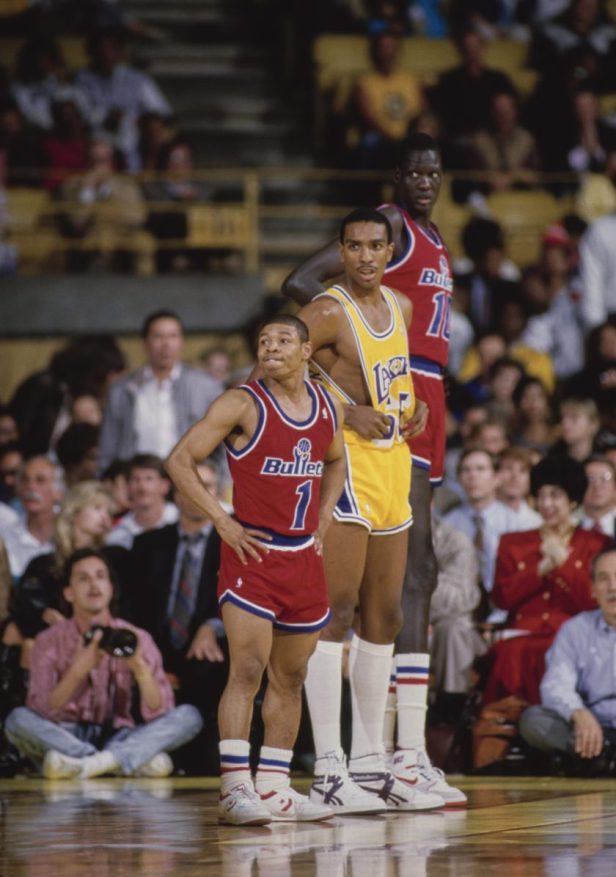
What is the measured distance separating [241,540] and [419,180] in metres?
1.67

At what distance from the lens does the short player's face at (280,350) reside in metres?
6.91

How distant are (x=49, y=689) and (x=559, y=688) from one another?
2397 millimetres

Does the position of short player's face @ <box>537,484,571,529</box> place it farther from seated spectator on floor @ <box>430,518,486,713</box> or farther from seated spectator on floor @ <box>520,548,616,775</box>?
seated spectator on floor @ <box>520,548,616,775</box>

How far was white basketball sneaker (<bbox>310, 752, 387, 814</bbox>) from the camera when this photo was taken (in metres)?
7.19

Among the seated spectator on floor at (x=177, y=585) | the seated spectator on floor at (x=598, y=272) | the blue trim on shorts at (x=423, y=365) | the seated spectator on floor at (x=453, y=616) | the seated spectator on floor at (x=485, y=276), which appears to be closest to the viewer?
the blue trim on shorts at (x=423, y=365)

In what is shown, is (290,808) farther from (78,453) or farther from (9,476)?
(9,476)

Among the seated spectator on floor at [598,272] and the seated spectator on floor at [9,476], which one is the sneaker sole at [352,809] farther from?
the seated spectator on floor at [598,272]

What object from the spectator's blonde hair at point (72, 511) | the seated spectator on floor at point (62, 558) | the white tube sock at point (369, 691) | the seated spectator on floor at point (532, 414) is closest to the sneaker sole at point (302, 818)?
the white tube sock at point (369, 691)

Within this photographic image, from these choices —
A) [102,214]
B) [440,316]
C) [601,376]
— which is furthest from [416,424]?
[102,214]

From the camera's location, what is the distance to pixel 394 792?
738cm

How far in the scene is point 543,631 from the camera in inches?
393

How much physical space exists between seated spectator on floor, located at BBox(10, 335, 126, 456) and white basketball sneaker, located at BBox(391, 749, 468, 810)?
19.4 feet

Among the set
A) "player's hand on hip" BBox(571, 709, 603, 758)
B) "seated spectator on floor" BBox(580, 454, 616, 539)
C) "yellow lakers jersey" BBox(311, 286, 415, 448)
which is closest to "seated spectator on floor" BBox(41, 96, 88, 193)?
"seated spectator on floor" BBox(580, 454, 616, 539)

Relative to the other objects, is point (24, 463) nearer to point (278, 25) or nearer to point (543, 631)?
point (543, 631)
